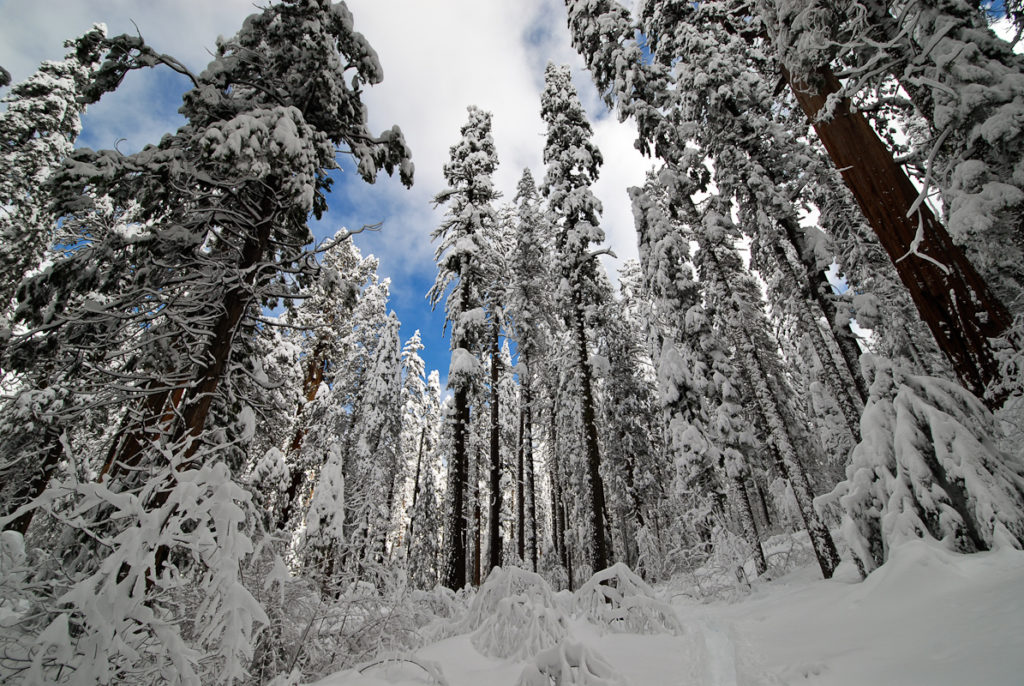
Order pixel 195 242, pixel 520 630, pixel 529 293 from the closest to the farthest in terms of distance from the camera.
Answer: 1. pixel 520 630
2. pixel 195 242
3. pixel 529 293

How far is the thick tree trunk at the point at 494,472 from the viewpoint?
12695 millimetres

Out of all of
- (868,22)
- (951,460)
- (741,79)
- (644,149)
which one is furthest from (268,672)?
(741,79)

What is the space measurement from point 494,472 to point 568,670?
427 inches

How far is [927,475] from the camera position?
405cm

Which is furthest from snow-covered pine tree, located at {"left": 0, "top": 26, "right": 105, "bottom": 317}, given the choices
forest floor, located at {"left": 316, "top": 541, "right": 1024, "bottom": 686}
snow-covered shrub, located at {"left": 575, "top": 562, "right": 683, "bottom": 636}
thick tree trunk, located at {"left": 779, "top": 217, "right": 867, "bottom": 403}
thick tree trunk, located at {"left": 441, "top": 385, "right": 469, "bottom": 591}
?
thick tree trunk, located at {"left": 779, "top": 217, "right": 867, "bottom": 403}

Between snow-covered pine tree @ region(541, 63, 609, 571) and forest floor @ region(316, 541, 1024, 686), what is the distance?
741 cm

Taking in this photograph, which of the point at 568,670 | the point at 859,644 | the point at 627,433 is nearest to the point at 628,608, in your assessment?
the point at 568,670

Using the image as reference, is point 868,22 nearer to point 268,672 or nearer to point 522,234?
point 268,672

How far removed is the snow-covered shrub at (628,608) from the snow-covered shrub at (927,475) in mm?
2452

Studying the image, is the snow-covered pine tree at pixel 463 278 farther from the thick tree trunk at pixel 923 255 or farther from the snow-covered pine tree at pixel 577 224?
the thick tree trunk at pixel 923 255

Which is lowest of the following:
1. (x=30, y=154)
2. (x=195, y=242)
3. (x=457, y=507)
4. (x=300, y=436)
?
(x=457, y=507)

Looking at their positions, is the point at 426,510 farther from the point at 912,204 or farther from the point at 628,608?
the point at 912,204

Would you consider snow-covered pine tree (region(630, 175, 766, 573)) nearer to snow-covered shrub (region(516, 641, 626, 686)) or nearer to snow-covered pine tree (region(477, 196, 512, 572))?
snow-covered pine tree (region(477, 196, 512, 572))

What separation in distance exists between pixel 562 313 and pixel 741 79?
29.5 ft
